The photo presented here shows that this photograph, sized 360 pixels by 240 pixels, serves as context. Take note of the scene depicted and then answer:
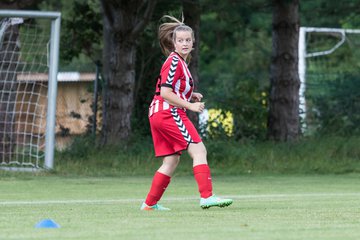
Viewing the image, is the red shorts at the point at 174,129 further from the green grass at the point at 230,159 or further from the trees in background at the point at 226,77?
the trees in background at the point at 226,77

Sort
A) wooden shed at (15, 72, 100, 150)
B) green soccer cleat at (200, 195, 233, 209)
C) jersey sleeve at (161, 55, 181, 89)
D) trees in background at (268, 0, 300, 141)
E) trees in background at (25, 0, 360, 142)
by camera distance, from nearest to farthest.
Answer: green soccer cleat at (200, 195, 233, 209) < jersey sleeve at (161, 55, 181, 89) < wooden shed at (15, 72, 100, 150) < trees in background at (25, 0, 360, 142) < trees in background at (268, 0, 300, 141)

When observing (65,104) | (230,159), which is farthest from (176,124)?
(65,104)

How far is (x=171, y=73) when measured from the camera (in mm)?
9898

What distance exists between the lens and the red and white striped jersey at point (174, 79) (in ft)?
32.5

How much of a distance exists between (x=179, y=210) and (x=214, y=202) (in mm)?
413

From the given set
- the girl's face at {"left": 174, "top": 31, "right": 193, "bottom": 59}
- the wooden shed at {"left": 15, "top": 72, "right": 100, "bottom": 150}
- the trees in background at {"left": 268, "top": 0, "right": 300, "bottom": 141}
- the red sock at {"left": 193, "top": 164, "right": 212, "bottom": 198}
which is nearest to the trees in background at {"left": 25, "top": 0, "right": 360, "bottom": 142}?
the trees in background at {"left": 268, "top": 0, "right": 300, "bottom": 141}

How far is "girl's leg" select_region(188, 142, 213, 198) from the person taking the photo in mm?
9812

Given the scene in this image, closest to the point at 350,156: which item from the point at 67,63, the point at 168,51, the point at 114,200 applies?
the point at 67,63

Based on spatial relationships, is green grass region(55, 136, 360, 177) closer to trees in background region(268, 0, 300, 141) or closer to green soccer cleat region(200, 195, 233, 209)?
trees in background region(268, 0, 300, 141)

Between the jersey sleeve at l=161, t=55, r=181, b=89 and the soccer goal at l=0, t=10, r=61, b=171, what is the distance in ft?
27.8

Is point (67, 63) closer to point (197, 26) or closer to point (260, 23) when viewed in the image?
point (197, 26)

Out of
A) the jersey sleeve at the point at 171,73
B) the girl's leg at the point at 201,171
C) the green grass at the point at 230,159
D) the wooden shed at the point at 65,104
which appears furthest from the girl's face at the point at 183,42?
the wooden shed at the point at 65,104

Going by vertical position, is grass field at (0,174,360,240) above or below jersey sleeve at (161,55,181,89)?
below

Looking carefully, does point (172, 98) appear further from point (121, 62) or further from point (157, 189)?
point (121, 62)
